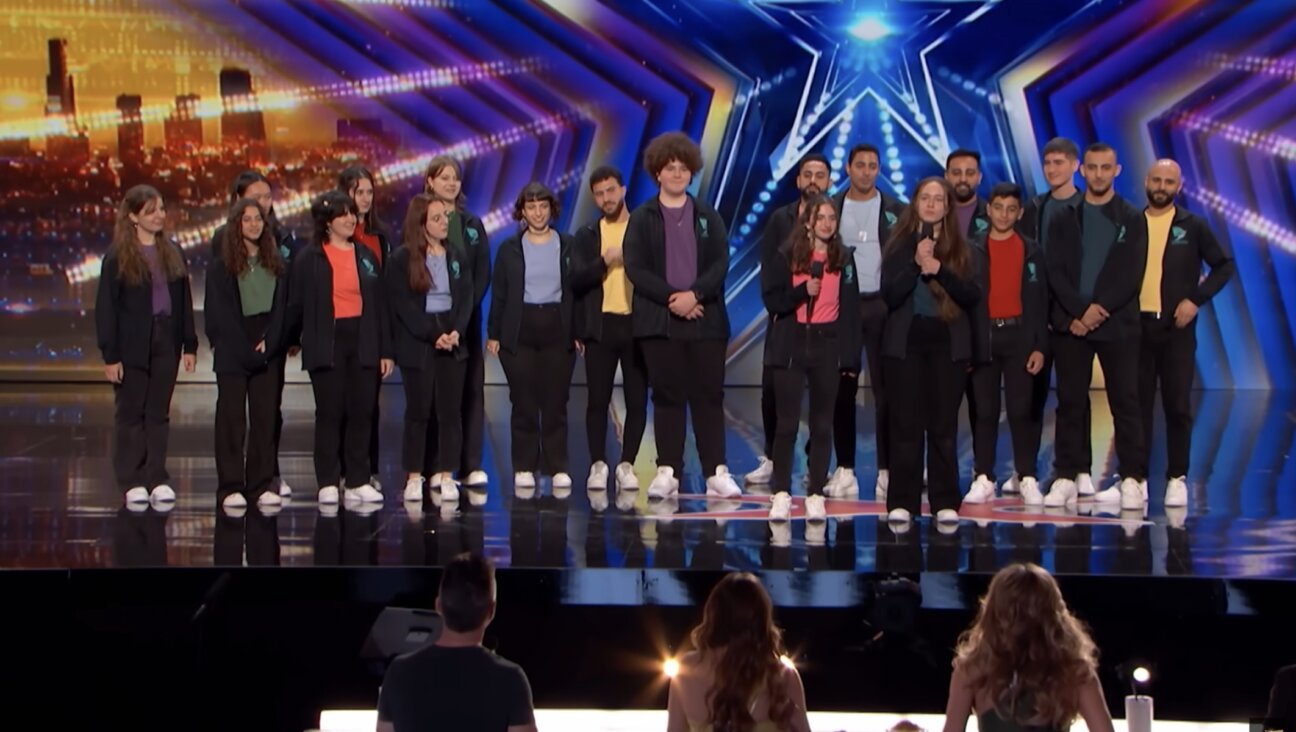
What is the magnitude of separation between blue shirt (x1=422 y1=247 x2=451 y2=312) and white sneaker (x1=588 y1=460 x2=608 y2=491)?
2.75 feet

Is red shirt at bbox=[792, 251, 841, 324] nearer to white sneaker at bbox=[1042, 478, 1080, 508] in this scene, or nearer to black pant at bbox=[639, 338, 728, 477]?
black pant at bbox=[639, 338, 728, 477]

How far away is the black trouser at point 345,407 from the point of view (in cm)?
634

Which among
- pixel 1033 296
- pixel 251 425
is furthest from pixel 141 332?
pixel 1033 296

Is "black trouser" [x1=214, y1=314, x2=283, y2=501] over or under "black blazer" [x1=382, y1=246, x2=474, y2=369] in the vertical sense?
under

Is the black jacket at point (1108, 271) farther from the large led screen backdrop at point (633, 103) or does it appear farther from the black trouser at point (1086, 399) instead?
the large led screen backdrop at point (633, 103)

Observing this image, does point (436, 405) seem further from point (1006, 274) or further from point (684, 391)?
point (1006, 274)

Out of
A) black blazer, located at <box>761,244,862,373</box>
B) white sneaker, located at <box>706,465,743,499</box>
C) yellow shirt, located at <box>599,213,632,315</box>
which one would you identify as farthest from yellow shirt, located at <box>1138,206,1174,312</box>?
yellow shirt, located at <box>599,213,632,315</box>

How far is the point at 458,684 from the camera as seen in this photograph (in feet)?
10.6

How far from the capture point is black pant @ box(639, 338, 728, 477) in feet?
21.5

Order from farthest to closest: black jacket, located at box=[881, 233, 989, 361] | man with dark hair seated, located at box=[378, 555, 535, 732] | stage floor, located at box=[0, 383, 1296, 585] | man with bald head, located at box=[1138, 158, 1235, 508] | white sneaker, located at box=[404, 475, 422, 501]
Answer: white sneaker, located at box=[404, 475, 422, 501] < man with bald head, located at box=[1138, 158, 1235, 508] < black jacket, located at box=[881, 233, 989, 361] < stage floor, located at box=[0, 383, 1296, 585] < man with dark hair seated, located at box=[378, 555, 535, 732]

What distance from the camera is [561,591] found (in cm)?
508

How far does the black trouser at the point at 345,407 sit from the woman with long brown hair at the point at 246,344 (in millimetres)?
181

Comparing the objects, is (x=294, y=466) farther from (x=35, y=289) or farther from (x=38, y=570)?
(x=35, y=289)

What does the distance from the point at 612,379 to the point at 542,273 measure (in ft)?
1.73
